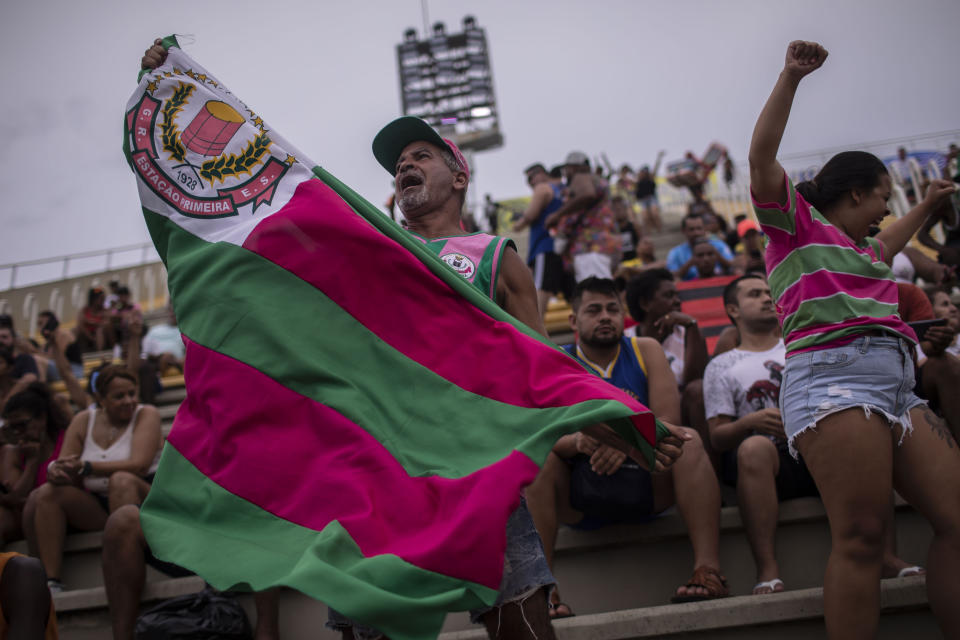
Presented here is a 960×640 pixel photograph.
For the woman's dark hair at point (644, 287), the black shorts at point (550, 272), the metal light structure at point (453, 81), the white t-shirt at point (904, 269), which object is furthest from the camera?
the metal light structure at point (453, 81)

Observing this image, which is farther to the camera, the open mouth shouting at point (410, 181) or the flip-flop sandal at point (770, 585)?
the flip-flop sandal at point (770, 585)

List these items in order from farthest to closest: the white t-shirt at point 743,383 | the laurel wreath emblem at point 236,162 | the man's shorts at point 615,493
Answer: the white t-shirt at point 743,383 → the man's shorts at point 615,493 → the laurel wreath emblem at point 236,162

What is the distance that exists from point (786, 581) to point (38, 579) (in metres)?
3.10

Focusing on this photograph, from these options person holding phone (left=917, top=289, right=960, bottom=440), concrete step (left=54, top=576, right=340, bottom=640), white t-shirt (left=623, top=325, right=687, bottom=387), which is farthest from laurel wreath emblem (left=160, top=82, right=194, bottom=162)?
person holding phone (left=917, top=289, right=960, bottom=440)

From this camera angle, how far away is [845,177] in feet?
9.68

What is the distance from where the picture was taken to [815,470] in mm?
2602

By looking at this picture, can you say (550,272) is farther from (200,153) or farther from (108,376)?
(200,153)

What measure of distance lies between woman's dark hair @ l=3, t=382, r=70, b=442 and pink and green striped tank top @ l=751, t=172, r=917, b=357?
4.49 meters

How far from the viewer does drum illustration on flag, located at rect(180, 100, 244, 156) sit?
2.67m

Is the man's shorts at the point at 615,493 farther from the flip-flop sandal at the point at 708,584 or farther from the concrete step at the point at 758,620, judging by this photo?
the concrete step at the point at 758,620

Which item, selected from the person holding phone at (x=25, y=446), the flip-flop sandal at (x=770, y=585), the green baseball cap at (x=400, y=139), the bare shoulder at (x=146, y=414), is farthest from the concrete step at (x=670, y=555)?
the person holding phone at (x=25, y=446)

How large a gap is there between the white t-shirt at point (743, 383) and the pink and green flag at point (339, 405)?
1.99 m

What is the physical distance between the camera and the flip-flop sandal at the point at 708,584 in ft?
10.8

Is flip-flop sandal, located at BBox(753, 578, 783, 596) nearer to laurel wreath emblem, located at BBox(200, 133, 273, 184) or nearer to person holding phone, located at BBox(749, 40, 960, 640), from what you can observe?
person holding phone, located at BBox(749, 40, 960, 640)
